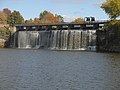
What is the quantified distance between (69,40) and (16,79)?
217 feet

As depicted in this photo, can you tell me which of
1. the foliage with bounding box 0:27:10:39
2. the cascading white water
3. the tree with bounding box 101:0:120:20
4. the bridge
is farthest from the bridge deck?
the cascading white water

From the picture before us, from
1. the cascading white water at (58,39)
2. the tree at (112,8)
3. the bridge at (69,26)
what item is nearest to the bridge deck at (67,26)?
the bridge at (69,26)

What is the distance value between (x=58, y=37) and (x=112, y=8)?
57.8ft

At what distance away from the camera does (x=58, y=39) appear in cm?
10100

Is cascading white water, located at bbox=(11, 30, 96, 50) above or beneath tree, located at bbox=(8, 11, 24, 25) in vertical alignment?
beneath

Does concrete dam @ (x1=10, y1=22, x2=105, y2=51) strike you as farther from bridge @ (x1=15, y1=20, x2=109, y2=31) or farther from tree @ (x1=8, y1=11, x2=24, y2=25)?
tree @ (x1=8, y1=11, x2=24, y2=25)

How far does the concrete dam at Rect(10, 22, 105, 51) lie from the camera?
95562 mm

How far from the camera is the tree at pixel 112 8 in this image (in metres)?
93.9

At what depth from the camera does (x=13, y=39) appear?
4574 inches

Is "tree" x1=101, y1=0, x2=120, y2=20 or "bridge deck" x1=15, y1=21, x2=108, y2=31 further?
"bridge deck" x1=15, y1=21, x2=108, y2=31

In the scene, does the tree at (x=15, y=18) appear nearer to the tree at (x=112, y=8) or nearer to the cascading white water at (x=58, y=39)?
the cascading white water at (x=58, y=39)

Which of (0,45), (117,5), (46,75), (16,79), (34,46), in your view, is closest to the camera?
(16,79)

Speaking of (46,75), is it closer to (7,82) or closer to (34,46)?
(7,82)

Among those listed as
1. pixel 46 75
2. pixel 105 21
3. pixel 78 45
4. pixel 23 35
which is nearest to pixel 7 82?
pixel 46 75
